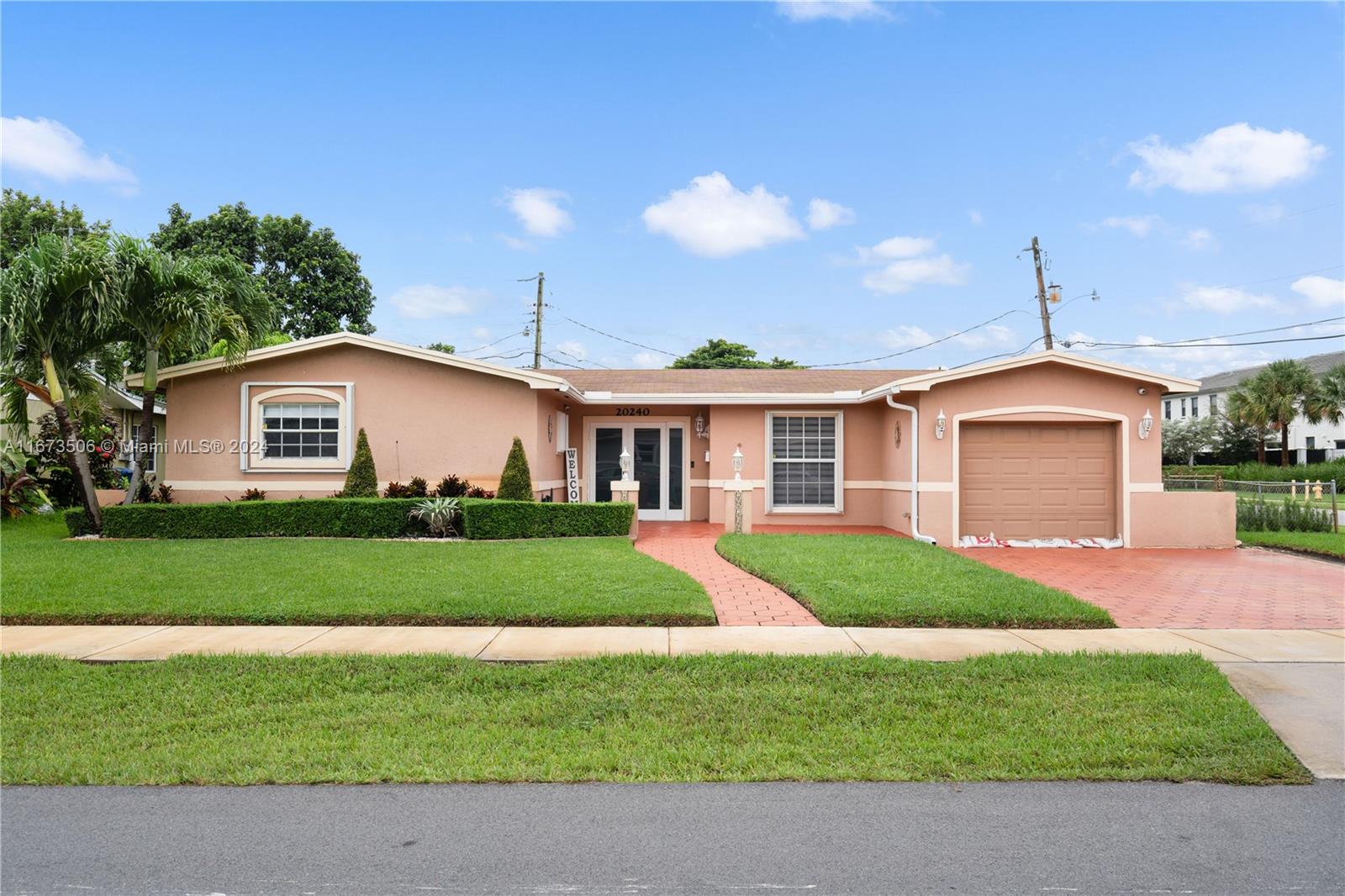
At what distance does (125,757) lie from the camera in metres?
4.36

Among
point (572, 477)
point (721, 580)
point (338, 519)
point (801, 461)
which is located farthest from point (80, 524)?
point (801, 461)

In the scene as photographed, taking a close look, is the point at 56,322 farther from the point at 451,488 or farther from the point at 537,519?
the point at 537,519

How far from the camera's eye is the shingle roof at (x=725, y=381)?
1750 cm

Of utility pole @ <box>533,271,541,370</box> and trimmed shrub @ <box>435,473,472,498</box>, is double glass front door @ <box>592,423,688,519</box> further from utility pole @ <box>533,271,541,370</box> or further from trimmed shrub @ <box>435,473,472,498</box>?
utility pole @ <box>533,271,541,370</box>

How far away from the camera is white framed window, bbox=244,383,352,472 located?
50.0ft

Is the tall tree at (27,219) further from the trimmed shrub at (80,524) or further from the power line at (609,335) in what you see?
the power line at (609,335)

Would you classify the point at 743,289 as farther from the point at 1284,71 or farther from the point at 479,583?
the point at 479,583

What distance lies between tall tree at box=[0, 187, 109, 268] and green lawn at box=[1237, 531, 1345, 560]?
102ft

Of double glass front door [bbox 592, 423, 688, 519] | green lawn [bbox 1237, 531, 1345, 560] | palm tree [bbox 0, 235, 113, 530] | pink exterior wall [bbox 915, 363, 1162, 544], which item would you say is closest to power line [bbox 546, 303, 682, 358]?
double glass front door [bbox 592, 423, 688, 519]

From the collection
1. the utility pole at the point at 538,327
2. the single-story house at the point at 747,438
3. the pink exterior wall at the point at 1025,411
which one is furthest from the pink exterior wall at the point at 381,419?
the utility pole at the point at 538,327

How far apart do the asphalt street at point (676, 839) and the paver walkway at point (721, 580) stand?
3806mm

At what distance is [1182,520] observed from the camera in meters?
14.3

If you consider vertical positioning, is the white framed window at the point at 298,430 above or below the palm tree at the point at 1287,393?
below

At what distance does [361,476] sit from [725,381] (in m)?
8.28
